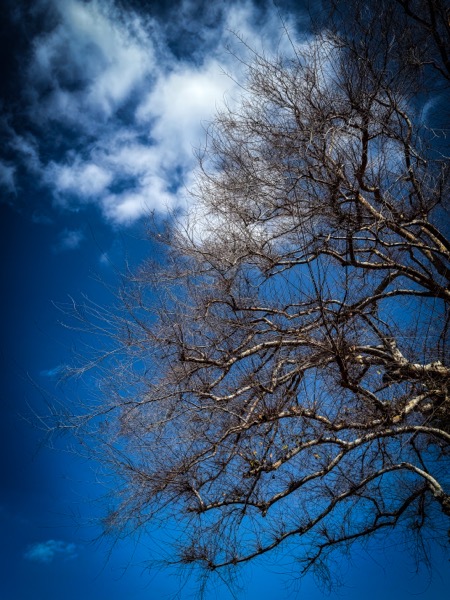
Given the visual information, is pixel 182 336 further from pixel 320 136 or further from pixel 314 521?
pixel 320 136

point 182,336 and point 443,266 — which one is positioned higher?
point 443,266

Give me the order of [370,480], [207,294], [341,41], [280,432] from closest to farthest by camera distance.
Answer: [280,432]
[370,480]
[341,41]
[207,294]

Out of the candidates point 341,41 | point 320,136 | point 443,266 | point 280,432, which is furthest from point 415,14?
point 280,432

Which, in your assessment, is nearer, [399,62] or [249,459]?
[249,459]

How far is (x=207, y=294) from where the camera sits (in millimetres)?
4785

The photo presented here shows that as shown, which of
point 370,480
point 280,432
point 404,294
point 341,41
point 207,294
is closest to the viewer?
point 280,432

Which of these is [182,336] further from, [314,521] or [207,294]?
[314,521]

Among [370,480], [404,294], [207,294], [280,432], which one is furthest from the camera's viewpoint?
[404,294]

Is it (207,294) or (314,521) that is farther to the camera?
(207,294)

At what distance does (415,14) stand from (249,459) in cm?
509

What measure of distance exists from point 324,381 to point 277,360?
744mm

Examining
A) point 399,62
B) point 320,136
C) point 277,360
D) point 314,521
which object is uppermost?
point 399,62

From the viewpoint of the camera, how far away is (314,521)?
4.22 metres

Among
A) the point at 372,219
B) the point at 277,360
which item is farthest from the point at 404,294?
the point at 277,360
